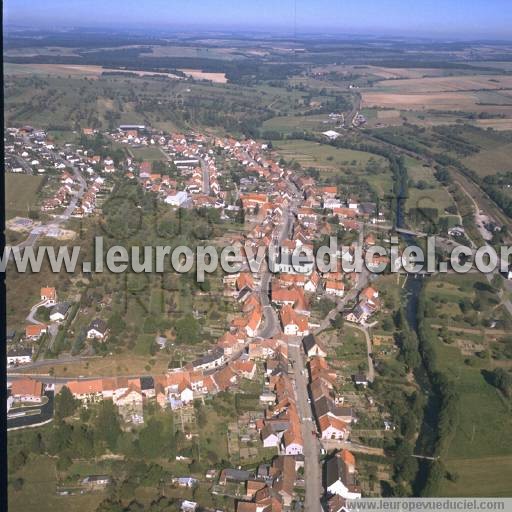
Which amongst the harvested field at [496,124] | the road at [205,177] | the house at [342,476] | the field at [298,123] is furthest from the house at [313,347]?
the harvested field at [496,124]

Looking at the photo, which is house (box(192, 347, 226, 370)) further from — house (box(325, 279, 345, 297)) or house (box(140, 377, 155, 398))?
house (box(325, 279, 345, 297))

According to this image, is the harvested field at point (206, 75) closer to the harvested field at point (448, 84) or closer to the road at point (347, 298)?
the harvested field at point (448, 84)

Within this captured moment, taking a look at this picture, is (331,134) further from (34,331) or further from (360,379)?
(34,331)

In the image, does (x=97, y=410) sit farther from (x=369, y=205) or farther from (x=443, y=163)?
(x=443, y=163)

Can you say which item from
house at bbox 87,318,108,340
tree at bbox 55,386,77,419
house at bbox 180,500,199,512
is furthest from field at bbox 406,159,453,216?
house at bbox 180,500,199,512

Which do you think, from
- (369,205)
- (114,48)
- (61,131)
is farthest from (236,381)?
(114,48)
